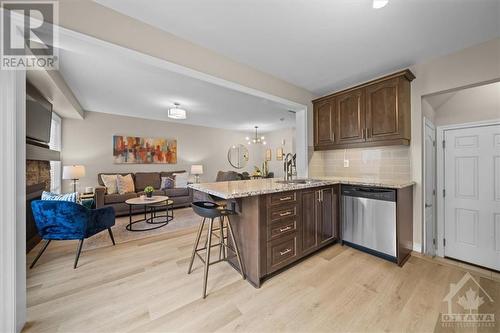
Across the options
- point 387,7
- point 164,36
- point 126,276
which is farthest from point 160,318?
point 387,7

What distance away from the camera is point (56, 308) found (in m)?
1.51

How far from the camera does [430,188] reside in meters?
2.52

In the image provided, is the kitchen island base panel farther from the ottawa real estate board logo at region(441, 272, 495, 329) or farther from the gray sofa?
the gray sofa

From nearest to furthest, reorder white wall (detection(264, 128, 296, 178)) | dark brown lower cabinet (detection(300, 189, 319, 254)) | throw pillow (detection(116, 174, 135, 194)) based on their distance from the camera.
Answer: dark brown lower cabinet (detection(300, 189, 319, 254)), throw pillow (detection(116, 174, 135, 194)), white wall (detection(264, 128, 296, 178))

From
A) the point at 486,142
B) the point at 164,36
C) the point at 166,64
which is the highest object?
the point at 164,36

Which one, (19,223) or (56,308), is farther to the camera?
(56,308)

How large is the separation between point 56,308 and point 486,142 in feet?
15.3

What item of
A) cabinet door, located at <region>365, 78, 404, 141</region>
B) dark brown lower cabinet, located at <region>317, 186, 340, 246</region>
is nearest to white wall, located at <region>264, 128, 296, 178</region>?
cabinet door, located at <region>365, 78, 404, 141</region>

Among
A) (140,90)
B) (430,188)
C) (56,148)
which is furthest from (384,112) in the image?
(56,148)

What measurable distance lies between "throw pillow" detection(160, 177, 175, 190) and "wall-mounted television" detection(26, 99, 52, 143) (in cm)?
246

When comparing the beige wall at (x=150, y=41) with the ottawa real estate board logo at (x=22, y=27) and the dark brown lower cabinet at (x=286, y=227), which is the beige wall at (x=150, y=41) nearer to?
the ottawa real estate board logo at (x=22, y=27)

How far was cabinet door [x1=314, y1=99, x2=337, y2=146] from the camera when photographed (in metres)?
3.01

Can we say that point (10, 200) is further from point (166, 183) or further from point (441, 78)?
point (441, 78)

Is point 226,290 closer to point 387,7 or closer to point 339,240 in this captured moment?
point 339,240
